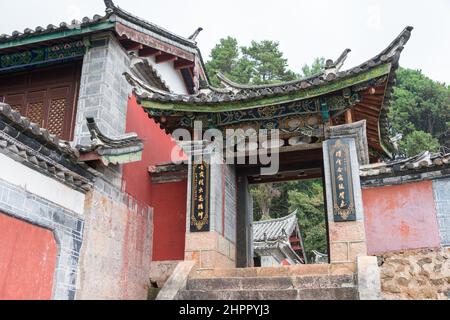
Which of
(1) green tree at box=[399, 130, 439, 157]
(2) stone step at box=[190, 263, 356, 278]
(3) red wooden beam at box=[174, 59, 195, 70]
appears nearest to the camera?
(2) stone step at box=[190, 263, 356, 278]

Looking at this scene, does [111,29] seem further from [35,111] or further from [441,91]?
[441,91]

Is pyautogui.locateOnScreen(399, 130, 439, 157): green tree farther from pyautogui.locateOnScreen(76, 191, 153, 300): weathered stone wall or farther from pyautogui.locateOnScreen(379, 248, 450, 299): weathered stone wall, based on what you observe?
pyautogui.locateOnScreen(76, 191, 153, 300): weathered stone wall

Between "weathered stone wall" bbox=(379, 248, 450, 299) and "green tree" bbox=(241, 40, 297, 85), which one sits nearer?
"weathered stone wall" bbox=(379, 248, 450, 299)

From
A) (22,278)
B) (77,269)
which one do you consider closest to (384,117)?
(77,269)

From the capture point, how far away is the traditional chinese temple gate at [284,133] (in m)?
7.19

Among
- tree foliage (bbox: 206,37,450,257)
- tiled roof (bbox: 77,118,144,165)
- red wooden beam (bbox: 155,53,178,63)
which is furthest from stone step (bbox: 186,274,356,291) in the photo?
tree foliage (bbox: 206,37,450,257)

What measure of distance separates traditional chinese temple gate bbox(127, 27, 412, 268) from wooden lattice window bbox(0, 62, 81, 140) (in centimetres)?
154

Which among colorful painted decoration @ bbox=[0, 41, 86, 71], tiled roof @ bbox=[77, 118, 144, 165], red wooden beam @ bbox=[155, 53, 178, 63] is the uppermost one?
red wooden beam @ bbox=[155, 53, 178, 63]

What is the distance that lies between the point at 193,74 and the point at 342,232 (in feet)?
22.3

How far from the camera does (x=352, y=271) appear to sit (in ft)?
21.9

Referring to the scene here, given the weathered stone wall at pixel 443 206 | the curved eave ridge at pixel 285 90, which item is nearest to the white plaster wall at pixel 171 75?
the curved eave ridge at pixel 285 90

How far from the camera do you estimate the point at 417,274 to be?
742cm

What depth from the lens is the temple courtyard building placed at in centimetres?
634

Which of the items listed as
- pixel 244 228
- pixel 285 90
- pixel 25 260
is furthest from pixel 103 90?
pixel 244 228
